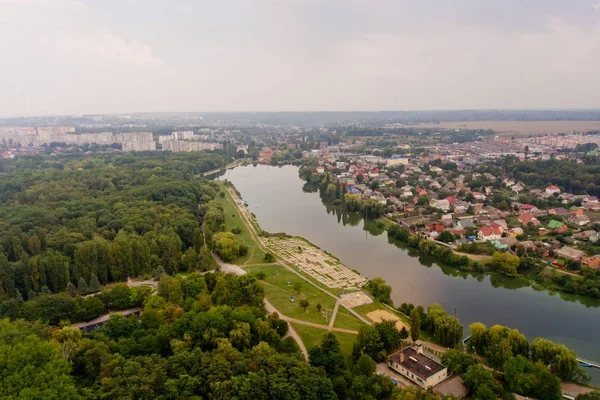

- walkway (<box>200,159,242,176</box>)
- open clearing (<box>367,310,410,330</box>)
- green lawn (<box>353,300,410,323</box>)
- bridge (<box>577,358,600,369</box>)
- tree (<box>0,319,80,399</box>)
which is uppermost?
tree (<box>0,319,80,399</box>)

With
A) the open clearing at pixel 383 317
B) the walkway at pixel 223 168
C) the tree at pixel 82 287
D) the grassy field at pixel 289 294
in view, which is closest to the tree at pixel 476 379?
the open clearing at pixel 383 317

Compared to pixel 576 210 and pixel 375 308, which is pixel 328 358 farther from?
pixel 576 210

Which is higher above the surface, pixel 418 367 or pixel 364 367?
pixel 364 367

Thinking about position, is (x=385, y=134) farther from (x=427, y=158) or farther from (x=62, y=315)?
(x=62, y=315)

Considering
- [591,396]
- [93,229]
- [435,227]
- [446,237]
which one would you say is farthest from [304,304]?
[93,229]

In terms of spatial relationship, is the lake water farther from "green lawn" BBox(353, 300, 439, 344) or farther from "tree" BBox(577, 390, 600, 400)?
"tree" BBox(577, 390, 600, 400)

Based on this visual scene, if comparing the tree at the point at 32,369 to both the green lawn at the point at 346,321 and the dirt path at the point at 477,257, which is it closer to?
the green lawn at the point at 346,321

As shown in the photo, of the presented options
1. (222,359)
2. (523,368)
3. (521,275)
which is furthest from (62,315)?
(521,275)

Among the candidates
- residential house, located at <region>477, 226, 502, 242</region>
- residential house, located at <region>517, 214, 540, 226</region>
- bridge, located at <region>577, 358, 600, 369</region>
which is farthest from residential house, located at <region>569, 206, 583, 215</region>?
bridge, located at <region>577, 358, 600, 369</region>
